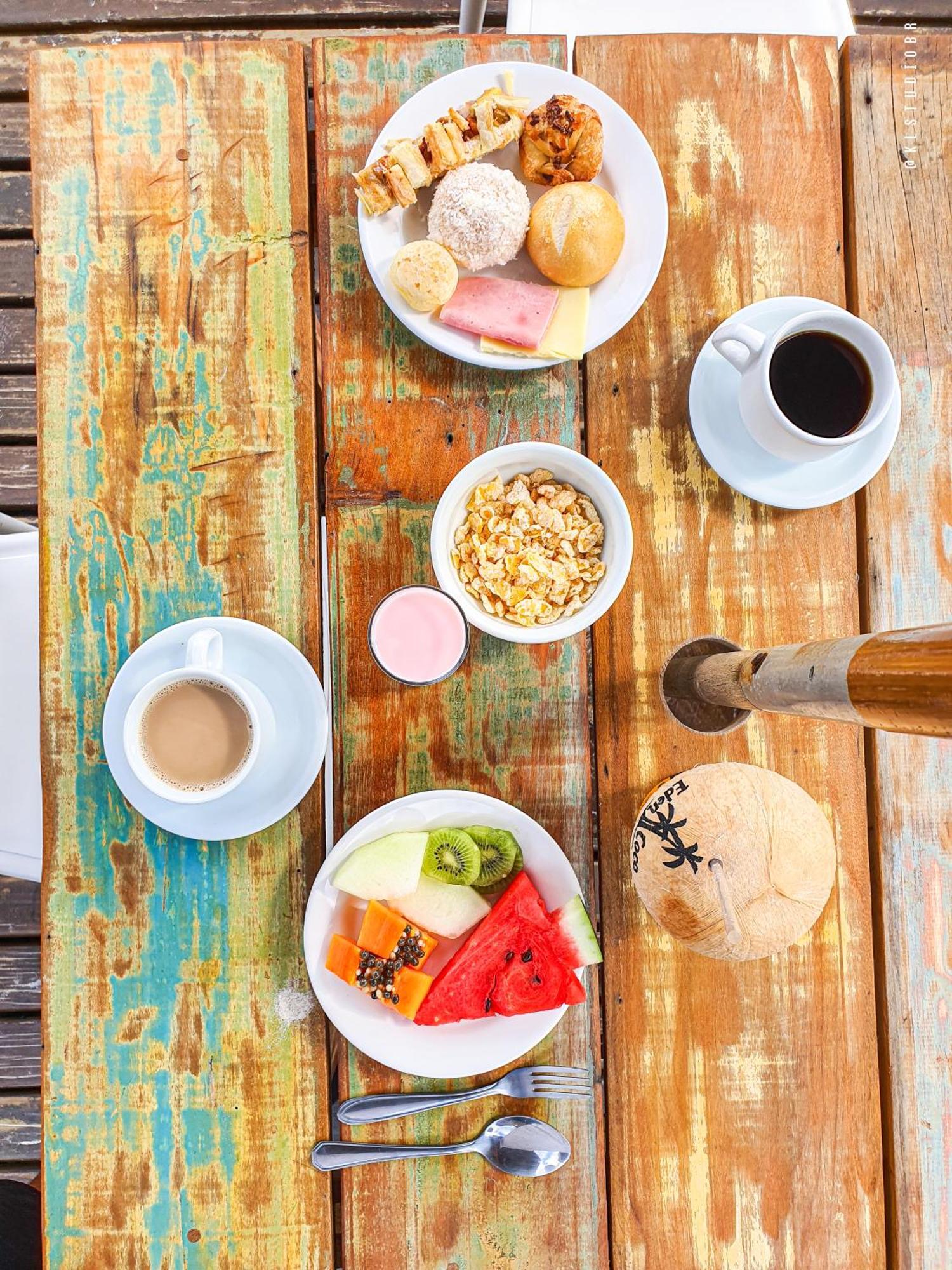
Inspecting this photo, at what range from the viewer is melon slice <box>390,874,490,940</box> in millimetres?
1051

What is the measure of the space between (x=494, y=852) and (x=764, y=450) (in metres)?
0.58

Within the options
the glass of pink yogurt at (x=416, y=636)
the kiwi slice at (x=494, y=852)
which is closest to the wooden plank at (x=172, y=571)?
the glass of pink yogurt at (x=416, y=636)

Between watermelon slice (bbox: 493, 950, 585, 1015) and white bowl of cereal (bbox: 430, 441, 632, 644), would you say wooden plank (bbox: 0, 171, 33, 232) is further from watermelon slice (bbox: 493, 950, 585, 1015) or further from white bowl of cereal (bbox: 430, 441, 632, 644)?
watermelon slice (bbox: 493, 950, 585, 1015)

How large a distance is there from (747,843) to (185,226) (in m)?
0.99

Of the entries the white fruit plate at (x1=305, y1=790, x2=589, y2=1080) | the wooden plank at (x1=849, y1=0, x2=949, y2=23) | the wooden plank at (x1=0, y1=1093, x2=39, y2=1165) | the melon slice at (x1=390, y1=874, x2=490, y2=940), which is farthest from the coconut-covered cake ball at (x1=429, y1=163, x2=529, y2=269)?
the wooden plank at (x1=0, y1=1093, x2=39, y2=1165)

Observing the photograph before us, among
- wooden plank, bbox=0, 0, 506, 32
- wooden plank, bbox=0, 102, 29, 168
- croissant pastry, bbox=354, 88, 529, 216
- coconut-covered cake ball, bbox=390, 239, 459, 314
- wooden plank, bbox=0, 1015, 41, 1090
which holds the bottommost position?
wooden plank, bbox=0, 1015, 41, 1090

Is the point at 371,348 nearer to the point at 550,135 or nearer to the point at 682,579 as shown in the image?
the point at 550,135

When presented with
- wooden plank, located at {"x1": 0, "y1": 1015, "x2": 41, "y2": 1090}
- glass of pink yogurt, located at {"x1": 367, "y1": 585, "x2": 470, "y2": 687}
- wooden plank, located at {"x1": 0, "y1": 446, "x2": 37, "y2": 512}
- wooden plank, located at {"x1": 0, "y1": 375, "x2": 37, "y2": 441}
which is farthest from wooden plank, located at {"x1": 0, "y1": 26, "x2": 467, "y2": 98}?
wooden plank, located at {"x1": 0, "y1": 1015, "x2": 41, "y2": 1090}

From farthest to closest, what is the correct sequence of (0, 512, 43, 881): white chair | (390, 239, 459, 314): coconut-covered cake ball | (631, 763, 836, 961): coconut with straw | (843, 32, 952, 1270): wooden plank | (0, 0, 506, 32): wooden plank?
(0, 0, 506, 32): wooden plank → (0, 512, 43, 881): white chair → (843, 32, 952, 1270): wooden plank → (390, 239, 459, 314): coconut-covered cake ball → (631, 763, 836, 961): coconut with straw

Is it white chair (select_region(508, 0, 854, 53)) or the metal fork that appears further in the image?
white chair (select_region(508, 0, 854, 53))

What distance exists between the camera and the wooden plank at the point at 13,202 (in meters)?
1.78

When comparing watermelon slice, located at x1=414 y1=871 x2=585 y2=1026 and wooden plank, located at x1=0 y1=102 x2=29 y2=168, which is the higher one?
wooden plank, located at x1=0 y1=102 x2=29 y2=168

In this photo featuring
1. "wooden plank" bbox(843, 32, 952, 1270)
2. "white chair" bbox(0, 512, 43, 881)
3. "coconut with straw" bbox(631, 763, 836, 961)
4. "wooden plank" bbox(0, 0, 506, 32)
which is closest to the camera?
"coconut with straw" bbox(631, 763, 836, 961)

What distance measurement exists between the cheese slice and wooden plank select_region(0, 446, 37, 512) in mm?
1161
